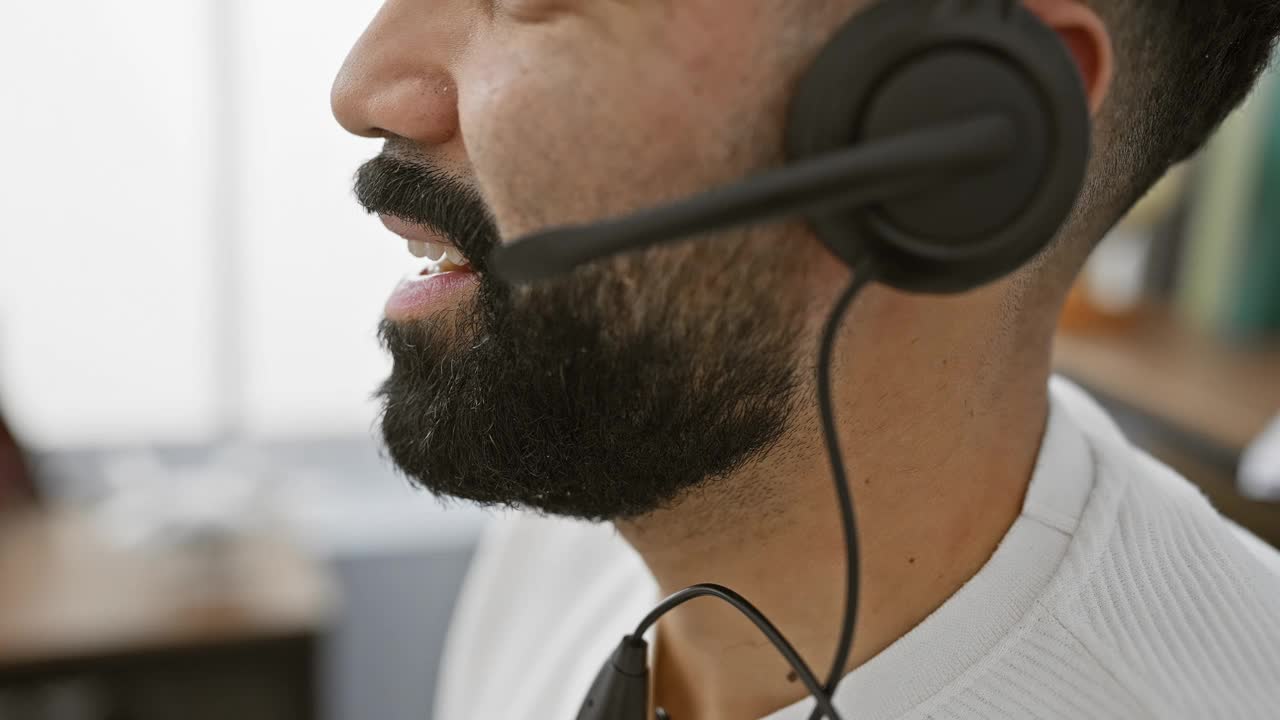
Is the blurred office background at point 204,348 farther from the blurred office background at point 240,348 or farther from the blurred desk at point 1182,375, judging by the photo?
the blurred desk at point 1182,375

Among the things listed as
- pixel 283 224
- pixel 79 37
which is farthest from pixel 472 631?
pixel 79 37

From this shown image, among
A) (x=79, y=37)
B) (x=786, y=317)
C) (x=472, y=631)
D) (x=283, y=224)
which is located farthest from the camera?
(x=283, y=224)

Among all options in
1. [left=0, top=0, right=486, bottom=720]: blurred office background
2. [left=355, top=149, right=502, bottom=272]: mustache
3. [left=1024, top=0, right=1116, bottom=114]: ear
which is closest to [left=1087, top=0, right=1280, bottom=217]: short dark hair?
[left=1024, top=0, right=1116, bottom=114]: ear

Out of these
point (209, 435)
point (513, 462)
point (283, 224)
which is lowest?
point (209, 435)

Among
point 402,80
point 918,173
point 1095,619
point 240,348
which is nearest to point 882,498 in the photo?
point 1095,619

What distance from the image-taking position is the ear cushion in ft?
1.70

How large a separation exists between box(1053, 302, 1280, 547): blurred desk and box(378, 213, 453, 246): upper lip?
1250 mm

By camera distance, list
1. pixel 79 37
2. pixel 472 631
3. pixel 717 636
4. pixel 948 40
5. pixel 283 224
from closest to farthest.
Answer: pixel 948 40 < pixel 717 636 < pixel 472 631 < pixel 79 37 < pixel 283 224

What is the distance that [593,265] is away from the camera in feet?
2.12

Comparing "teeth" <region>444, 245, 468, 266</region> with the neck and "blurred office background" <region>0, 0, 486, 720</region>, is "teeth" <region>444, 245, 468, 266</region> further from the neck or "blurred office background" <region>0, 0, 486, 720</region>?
"blurred office background" <region>0, 0, 486, 720</region>

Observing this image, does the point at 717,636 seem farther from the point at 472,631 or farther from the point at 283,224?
the point at 283,224

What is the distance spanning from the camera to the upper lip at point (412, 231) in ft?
2.31

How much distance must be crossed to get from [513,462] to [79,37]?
1.63 meters

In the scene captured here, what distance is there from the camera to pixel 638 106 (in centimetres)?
61
